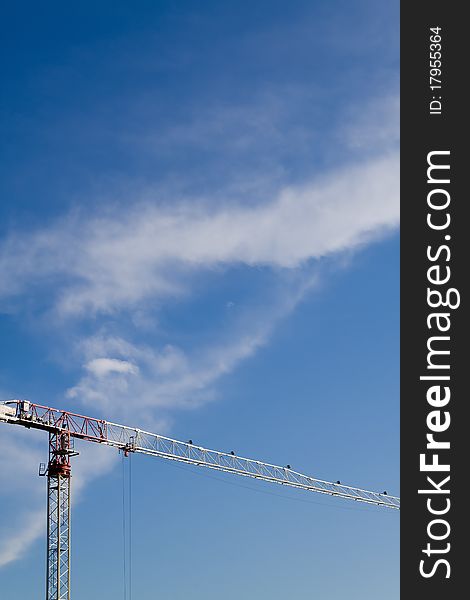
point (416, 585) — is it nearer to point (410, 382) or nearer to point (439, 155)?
point (410, 382)

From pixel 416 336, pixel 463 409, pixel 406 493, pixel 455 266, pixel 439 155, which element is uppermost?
pixel 439 155

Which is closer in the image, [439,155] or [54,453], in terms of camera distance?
[439,155]

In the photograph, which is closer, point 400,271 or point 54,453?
point 400,271

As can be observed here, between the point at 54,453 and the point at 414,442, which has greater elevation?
the point at 54,453

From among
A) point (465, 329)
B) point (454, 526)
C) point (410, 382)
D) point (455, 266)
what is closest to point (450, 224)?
point (455, 266)

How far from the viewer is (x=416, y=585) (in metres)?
67.9

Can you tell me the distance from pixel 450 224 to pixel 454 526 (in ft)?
72.5

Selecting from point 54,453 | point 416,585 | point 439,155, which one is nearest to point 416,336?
point 439,155

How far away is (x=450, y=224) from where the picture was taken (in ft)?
226

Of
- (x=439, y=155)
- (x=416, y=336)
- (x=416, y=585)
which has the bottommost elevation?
(x=416, y=585)

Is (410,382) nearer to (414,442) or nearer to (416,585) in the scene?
(414,442)

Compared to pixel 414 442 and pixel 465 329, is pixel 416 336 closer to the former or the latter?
pixel 465 329

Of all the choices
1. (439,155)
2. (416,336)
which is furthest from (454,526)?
(439,155)

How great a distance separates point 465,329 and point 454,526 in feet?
46.6
